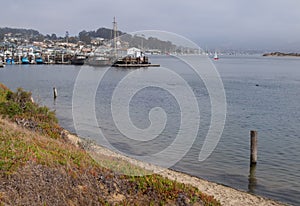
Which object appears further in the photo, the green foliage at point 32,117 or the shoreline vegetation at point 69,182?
the green foliage at point 32,117

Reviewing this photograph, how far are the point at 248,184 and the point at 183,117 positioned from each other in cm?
1413

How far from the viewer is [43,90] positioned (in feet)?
164

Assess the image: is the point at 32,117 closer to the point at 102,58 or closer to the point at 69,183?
the point at 69,183

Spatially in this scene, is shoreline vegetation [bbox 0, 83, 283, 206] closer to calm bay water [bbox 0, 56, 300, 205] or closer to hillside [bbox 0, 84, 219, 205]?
hillside [bbox 0, 84, 219, 205]

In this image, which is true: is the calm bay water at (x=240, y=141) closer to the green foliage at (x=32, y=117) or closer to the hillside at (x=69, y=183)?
the green foliage at (x=32, y=117)

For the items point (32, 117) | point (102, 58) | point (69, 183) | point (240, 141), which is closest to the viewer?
point (69, 183)

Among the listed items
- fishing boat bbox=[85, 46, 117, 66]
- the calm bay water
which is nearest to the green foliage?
the calm bay water

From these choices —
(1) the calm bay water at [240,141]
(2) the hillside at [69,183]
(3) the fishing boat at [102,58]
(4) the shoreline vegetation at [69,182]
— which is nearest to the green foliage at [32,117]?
(4) the shoreline vegetation at [69,182]

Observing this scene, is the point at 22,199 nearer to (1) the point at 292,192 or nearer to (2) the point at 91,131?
(1) the point at 292,192

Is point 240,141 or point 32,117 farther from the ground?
point 32,117

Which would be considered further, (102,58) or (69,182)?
(102,58)

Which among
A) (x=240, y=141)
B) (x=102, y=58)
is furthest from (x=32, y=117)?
(x=102, y=58)

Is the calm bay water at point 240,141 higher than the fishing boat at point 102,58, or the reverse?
the fishing boat at point 102,58

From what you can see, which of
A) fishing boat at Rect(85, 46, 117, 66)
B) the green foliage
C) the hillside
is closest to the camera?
the hillside
